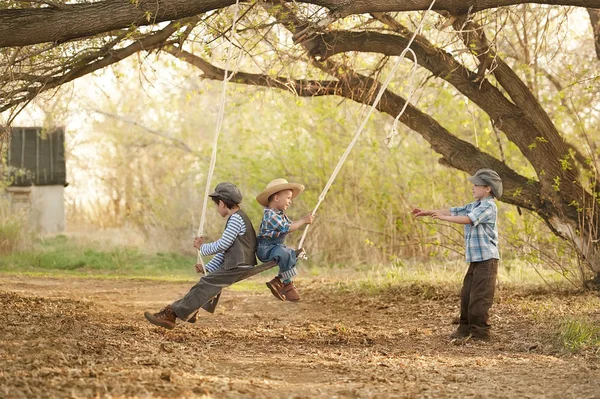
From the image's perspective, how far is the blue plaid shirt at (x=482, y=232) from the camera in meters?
7.78

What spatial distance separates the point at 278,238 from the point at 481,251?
6.14 ft

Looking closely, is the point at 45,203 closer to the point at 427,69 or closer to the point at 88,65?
the point at 88,65

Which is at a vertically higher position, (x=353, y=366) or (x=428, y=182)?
(x=428, y=182)

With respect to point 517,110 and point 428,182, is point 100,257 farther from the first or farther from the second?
point 517,110

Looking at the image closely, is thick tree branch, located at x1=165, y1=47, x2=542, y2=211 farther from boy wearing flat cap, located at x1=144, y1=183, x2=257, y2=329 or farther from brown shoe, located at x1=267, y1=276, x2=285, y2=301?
brown shoe, located at x1=267, y1=276, x2=285, y2=301

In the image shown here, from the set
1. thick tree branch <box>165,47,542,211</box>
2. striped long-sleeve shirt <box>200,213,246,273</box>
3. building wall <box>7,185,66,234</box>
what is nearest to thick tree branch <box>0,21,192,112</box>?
thick tree branch <box>165,47,542,211</box>

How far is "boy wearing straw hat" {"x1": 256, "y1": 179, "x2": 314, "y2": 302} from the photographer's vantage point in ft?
25.0

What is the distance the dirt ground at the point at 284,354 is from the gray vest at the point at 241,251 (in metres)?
0.74

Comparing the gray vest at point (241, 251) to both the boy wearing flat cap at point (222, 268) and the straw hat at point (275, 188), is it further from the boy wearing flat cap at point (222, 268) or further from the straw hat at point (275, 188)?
the straw hat at point (275, 188)

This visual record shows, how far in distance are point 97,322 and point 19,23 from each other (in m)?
3.08

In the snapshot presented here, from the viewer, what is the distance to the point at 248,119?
23.7m

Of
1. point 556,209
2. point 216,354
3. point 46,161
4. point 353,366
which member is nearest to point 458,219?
point 353,366

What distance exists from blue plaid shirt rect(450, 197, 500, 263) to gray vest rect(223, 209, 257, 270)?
2.00 metres

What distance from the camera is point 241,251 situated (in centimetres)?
752
